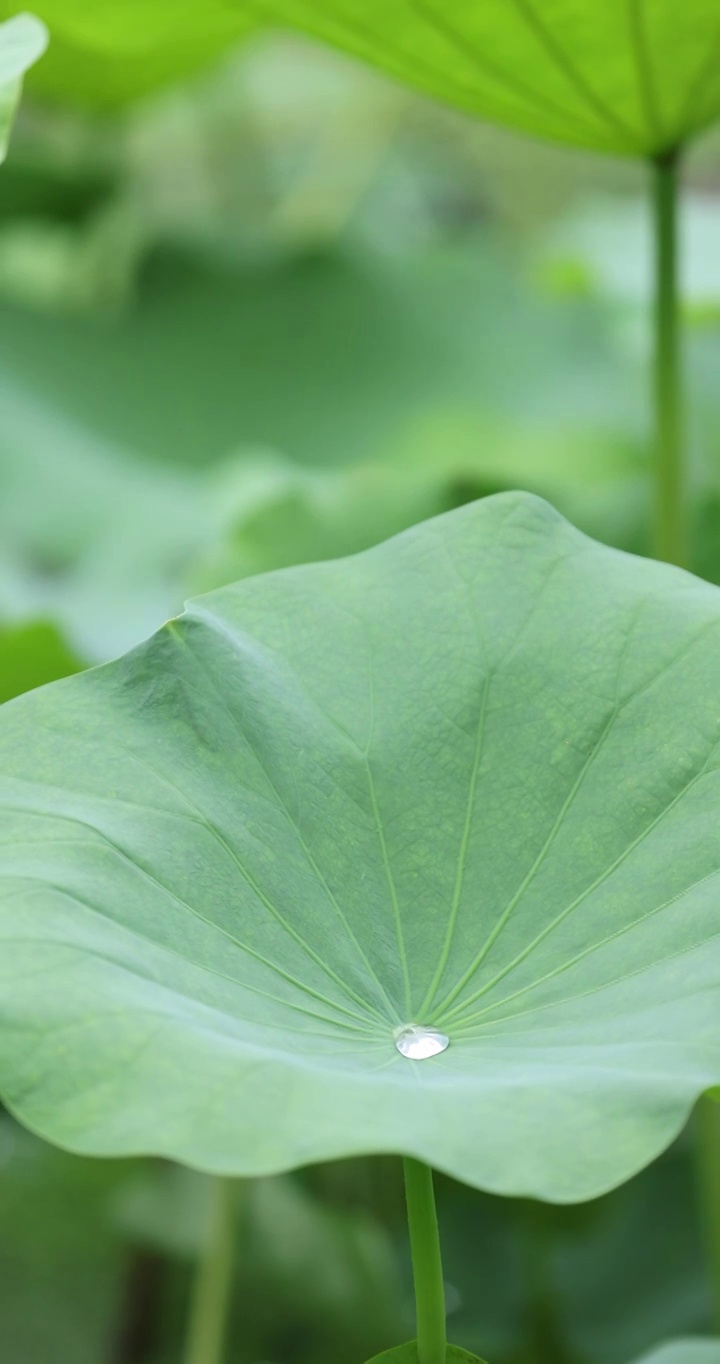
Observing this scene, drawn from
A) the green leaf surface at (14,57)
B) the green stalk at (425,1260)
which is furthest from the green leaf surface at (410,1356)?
the green leaf surface at (14,57)

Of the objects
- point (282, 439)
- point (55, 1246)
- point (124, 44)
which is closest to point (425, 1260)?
point (55, 1246)

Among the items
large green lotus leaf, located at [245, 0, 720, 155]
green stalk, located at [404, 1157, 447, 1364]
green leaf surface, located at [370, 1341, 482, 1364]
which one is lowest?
green leaf surface, located at [370, 1341, 482, 1364]

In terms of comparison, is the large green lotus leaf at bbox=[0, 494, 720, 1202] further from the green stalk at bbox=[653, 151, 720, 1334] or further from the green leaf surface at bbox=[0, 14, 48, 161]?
the green stalk at bbox=[653, 151, 720, 1334]

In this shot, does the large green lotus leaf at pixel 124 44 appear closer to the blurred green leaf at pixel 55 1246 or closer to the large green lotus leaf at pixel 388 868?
the large green lotus leaf at pixel 388 868

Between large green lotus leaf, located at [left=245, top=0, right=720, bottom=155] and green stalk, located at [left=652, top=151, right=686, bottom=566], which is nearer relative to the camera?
large green lotus leaf, located at [left=245, top=0, right=720, bottom=155]

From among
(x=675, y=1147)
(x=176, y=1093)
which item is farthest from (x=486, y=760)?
(x=675, y=1147)

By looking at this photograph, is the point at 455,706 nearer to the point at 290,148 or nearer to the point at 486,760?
the point at 486,760

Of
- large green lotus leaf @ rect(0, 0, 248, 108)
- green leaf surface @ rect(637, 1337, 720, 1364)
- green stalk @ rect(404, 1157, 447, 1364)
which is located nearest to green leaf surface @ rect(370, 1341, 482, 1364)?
green stalk @ rect(404, 1157, 447, 1364)
